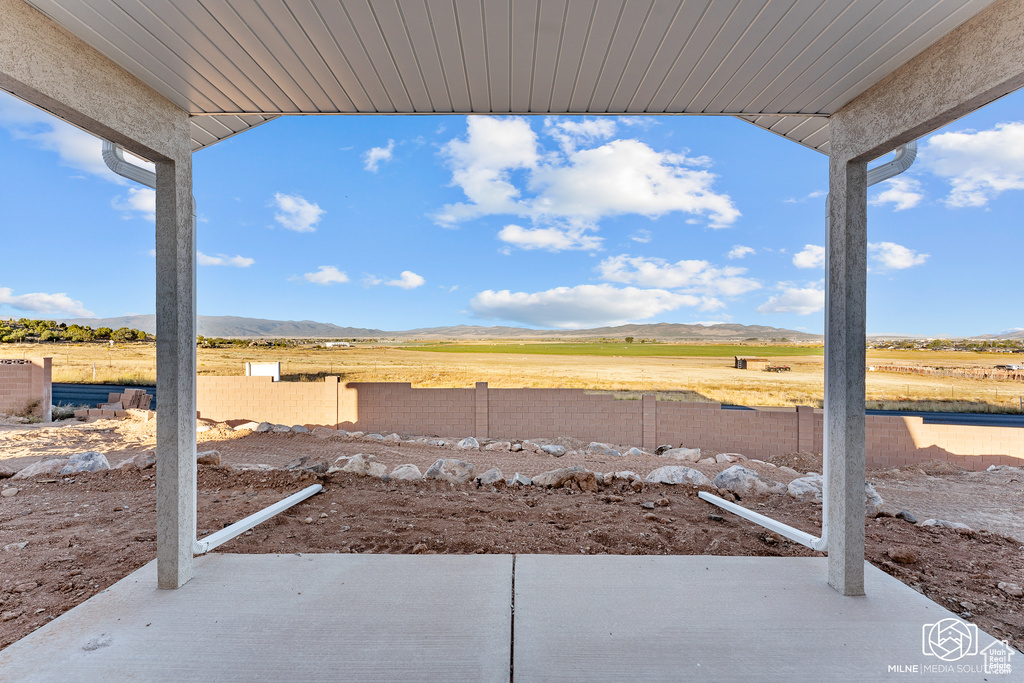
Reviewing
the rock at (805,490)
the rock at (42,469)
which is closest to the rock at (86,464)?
the rock at (42,469)

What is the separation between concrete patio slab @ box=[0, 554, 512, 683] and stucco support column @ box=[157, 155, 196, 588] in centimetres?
27

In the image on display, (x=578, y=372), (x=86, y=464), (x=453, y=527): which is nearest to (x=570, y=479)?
(x=453, y=527)

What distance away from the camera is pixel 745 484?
4879mm

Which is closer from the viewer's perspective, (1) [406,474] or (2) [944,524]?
(2) [944,524]

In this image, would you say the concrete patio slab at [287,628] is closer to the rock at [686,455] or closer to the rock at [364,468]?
the rock at [364,468]

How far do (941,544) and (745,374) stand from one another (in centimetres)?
1837

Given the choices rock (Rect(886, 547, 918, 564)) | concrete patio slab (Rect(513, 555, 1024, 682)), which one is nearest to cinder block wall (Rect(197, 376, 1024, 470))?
rock (Rect(886, 547, 918, 564))

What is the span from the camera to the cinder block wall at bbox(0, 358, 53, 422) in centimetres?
1088

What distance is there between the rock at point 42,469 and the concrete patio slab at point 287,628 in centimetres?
399

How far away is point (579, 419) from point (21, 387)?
1364 cm

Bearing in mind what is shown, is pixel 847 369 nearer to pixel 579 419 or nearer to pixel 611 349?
pixel 579 419

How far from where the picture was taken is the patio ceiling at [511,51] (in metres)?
1.66

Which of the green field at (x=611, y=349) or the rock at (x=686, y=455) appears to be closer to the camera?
the rock at (x=686, y=455)

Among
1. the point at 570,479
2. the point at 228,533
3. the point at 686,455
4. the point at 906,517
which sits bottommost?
the point at 686,455
